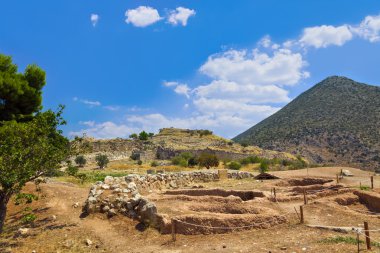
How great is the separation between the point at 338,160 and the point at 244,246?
175 ft

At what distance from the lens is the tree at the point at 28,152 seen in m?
11.4

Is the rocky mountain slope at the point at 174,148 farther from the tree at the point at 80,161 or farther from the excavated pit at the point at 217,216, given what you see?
the excavated pit at the point at 217,216

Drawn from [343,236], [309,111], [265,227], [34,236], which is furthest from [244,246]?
[309,111]

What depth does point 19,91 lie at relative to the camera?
21906 millimetres

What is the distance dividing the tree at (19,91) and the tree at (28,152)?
31.1 feet

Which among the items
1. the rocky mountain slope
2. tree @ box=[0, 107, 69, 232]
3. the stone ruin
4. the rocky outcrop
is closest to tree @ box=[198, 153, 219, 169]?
the rocky mountain slope

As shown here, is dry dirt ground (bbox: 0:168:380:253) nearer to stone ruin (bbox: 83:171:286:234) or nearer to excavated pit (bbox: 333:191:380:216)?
stone ruin (bbox: 83:171:286:234)

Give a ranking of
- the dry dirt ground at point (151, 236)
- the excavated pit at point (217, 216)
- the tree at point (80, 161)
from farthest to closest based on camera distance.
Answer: the tree at point (80, 161) → the excavated pit at point (217, 216) → the dry dirt ground at point (151, 236)

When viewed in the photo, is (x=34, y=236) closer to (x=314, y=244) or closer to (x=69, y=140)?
(x=69, y=140)

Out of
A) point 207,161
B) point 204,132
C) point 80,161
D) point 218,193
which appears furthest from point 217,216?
point 204,132

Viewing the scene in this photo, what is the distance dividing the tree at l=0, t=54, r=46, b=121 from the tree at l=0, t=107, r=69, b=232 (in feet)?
31.1

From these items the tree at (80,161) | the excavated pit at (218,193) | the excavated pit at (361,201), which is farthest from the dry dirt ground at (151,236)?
A: the tree at (80,161)

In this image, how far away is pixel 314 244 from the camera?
10.4m

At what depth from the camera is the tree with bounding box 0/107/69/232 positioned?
448 inches
